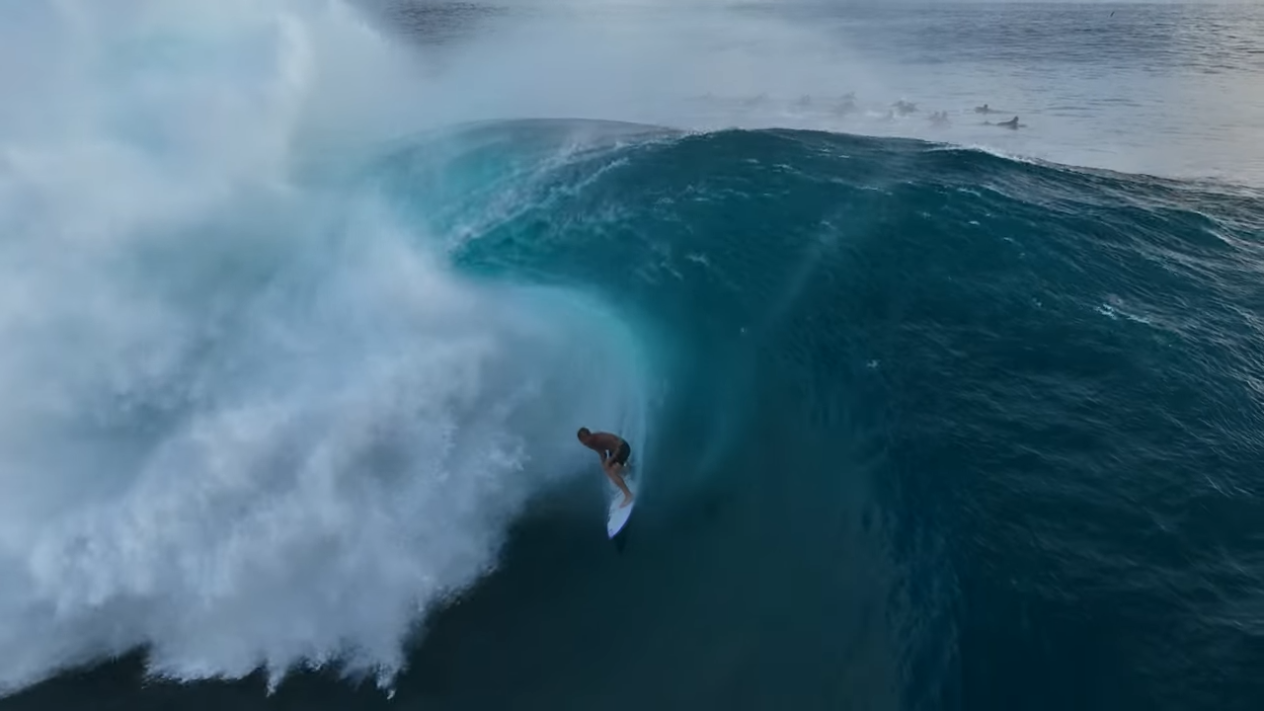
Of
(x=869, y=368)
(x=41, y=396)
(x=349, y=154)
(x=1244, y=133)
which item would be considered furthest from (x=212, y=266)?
(x=1244, y=133)

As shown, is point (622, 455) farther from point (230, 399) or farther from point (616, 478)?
point (230, 399)

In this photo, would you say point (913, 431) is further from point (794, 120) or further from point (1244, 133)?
point (1244, 133)

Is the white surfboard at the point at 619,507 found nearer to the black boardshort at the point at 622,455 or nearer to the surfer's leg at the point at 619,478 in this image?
the surfer's leg at the point at 619,478

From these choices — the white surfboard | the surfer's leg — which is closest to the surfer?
the surfer's leg

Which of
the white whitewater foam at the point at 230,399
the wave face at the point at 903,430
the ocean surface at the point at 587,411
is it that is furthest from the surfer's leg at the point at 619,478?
the white whitewater foam at the point at 230,399

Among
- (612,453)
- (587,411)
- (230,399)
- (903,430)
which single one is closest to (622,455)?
(612,453)

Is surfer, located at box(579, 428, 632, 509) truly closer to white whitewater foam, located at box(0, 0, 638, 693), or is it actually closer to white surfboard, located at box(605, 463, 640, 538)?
white surfboard, located at box(605, 463, 640, 538)

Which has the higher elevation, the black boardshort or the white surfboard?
the black boardshort
